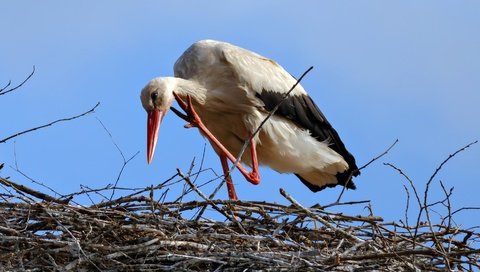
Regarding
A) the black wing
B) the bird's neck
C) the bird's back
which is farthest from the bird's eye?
the black wing

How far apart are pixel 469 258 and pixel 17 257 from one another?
2336 millimetres

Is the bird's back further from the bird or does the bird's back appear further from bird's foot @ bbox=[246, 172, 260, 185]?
bird's foot @ bbox=[246, 172, 260, 185]

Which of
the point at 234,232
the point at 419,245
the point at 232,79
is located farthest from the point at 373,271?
the point at 232,79

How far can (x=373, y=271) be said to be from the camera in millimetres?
6160

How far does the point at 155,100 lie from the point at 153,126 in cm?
18

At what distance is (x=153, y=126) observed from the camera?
827cm

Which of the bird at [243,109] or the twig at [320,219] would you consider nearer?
the twig at [320,219]

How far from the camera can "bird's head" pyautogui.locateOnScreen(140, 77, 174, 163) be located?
8250mm

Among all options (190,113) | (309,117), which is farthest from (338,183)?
(190,113)

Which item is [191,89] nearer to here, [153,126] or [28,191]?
[153,126]

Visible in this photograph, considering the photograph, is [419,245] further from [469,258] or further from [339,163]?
[339,163]

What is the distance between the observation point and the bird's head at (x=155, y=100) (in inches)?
325

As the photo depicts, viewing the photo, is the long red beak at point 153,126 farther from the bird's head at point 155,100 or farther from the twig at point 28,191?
the twig at point 28,191

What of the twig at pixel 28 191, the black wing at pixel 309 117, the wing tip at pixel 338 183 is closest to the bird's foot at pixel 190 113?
the black wing at pixel 309 117
